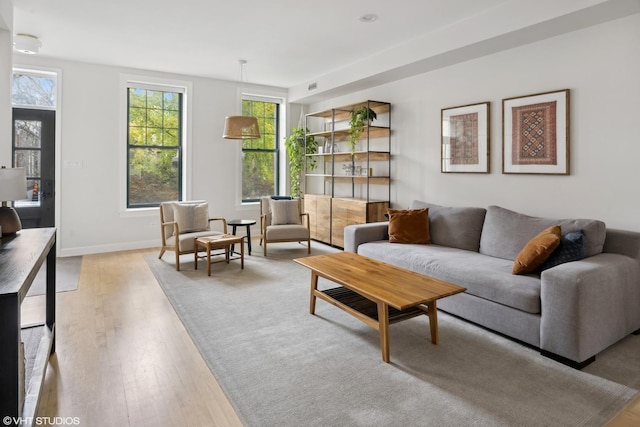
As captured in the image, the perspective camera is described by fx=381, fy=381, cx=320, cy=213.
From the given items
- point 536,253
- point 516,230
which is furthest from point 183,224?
point 536,253

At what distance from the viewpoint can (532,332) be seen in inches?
105

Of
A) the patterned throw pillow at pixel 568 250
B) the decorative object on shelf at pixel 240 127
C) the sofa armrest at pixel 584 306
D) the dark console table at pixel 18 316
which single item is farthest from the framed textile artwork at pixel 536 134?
the dark console table at pixel 18 316

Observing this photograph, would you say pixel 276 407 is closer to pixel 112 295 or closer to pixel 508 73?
pixel 112 295

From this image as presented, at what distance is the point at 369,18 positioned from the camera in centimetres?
393

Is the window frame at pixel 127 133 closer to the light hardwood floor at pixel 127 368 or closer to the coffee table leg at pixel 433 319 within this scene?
the light hardwood floor at pixel 127 368

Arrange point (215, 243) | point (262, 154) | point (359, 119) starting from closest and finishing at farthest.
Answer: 1. point (215, 243)
2. point (359, 119)
3. point (262, 154)

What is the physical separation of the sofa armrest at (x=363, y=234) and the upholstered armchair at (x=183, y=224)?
1871 mm

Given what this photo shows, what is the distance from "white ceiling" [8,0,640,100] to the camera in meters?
3.61

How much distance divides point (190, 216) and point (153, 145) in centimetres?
180

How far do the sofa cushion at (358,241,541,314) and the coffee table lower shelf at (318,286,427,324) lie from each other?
0.54 m

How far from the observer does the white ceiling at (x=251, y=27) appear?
3607 millimetres

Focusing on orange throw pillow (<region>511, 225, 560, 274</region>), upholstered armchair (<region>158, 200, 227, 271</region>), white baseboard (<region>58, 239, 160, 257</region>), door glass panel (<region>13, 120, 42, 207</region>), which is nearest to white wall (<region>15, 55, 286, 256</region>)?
white baseboard (<region>58, 239, 160, 257</region>)

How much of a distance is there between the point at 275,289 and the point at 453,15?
3316mm

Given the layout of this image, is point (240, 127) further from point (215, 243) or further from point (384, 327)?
point (384, 327)
